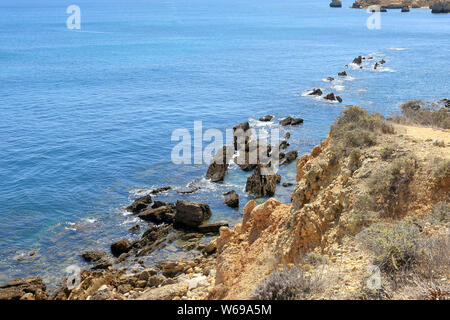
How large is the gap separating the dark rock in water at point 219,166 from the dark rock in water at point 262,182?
2.74 meters

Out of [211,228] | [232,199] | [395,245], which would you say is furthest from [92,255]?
[395,245]

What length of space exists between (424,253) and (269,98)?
→ 46573 millimetres

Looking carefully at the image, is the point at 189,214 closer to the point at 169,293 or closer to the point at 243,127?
the point at 169,293

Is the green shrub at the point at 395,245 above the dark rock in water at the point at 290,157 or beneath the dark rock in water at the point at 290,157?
above

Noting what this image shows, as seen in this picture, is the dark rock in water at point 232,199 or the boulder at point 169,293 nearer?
the boulder at point 169,293

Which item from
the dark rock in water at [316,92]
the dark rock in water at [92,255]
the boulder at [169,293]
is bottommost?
the dark rock in water at [92,255]

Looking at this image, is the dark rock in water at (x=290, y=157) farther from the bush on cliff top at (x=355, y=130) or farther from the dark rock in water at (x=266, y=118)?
the bush on cliff top at (x=355, y=130)

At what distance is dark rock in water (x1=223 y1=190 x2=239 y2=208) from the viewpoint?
27.6m

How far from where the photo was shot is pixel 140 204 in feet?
88.8

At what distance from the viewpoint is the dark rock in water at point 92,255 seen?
21911 millimetres

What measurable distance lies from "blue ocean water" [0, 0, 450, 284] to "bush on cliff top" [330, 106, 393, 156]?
11.9m

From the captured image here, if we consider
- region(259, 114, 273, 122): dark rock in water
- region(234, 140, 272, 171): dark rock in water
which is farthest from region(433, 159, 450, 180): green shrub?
region(259, 114, 273, 122): dark rock in water

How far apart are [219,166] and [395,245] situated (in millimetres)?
24254

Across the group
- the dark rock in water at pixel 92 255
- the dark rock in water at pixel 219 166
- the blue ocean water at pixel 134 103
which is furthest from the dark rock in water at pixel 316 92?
the dark rock in water at pixel 92 255
